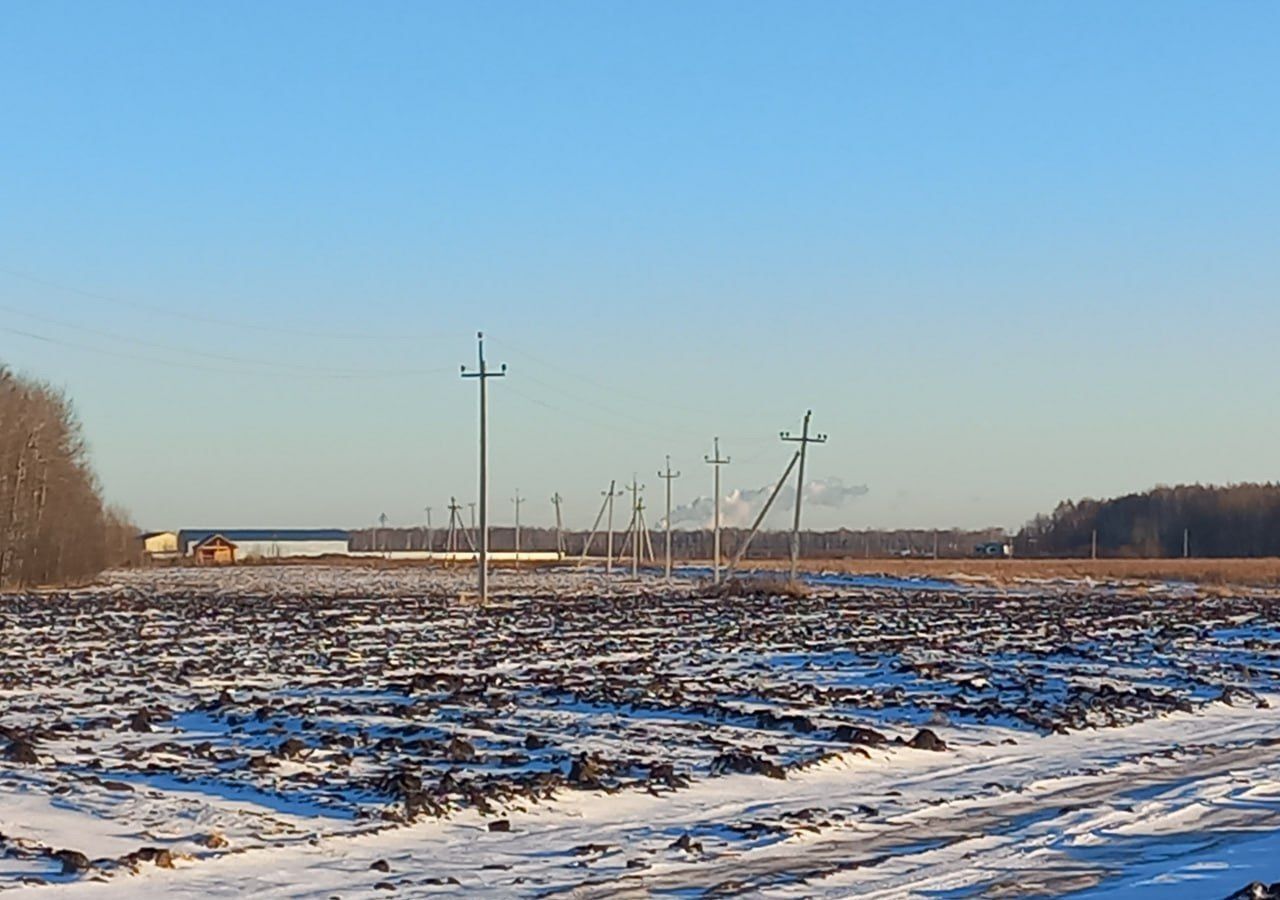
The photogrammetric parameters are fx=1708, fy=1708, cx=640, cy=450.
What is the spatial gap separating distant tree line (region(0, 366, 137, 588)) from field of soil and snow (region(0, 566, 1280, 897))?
4528 cm

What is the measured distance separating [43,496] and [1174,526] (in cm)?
12861

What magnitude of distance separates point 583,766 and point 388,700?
7368 mm

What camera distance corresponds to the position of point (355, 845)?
12.8 m

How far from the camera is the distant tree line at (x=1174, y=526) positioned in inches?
6467

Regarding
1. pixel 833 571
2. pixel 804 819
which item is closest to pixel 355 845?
pixel 804 819

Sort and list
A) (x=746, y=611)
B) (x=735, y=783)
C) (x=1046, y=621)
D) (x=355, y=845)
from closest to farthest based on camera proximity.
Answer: (x=355, y=845) → (x=735, y=783) → (x=1046, y=621) → (x=746, y=611)

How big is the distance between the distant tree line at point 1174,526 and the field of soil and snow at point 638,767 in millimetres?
135567

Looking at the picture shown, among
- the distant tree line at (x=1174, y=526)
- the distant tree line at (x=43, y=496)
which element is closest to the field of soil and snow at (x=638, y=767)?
the distant tree line at (x=43, y=496)

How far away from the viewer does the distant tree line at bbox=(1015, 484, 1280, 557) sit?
164250 millimetres

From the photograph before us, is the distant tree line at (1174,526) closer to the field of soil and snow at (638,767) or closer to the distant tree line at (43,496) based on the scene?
the distant tree line at (43,496)

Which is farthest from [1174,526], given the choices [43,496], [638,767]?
[638,767]

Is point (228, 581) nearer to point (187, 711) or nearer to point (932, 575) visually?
point (932, 575)

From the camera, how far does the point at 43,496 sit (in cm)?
8069

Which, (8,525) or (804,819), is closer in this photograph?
(804,819)
